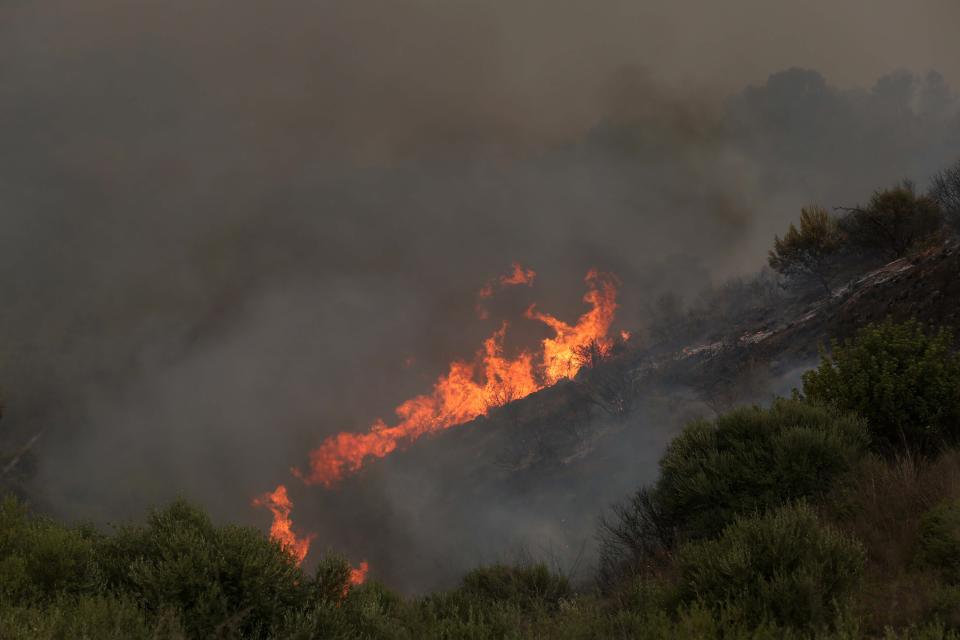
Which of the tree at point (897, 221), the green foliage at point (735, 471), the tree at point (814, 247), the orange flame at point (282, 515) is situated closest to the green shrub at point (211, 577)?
the green foliage at point (735, 471)

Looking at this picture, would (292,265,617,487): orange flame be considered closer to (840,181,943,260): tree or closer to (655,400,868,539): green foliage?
(840,181,943,260): tree

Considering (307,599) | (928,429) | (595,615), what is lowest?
(928,429)

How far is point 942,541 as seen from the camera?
8.11 metres

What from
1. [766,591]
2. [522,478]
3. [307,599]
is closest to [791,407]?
[766,591]

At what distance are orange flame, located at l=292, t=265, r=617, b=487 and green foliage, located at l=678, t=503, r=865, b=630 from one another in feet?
240

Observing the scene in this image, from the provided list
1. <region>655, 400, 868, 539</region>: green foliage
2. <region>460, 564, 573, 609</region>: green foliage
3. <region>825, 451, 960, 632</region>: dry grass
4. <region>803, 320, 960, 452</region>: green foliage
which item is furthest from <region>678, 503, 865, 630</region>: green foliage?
<region>803, 320, 960, 452</region>: green foliage

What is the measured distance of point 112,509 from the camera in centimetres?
9131

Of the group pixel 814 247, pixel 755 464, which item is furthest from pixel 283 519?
pixel 755 464

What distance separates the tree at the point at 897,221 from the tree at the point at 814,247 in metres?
3.85

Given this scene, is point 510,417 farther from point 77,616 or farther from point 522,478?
point 77,616

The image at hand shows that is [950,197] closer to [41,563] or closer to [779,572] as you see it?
[779,572]

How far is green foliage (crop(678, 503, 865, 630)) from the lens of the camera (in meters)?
6.74

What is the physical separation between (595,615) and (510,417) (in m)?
73.8

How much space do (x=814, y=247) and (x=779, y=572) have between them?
56130mm
